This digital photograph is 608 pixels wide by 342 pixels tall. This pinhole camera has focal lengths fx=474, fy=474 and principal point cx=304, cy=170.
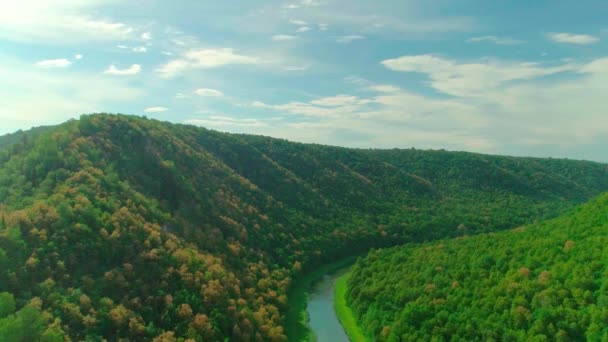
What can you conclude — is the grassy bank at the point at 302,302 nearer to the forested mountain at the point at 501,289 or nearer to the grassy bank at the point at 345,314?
the grassy bank at the point at 345,314

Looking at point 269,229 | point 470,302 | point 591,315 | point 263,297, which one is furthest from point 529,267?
point 269,229

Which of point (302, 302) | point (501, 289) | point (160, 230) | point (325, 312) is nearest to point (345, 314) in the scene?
point (325, 312)

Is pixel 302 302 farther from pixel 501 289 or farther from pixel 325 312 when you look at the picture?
pixel 501 289

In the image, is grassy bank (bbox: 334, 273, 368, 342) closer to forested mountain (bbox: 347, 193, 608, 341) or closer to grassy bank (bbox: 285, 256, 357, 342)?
forested mountain (bbox: 347, 193, 608, 341)

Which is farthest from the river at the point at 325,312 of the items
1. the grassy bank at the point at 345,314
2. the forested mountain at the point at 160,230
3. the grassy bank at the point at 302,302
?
the forested mountain at the point at 160,230

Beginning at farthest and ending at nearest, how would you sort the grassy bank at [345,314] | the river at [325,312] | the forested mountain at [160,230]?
the river at [325,312]
the grassy bank at [345,314]
the forested mountain at [160,230]

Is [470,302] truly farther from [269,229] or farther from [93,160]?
[93,160]
